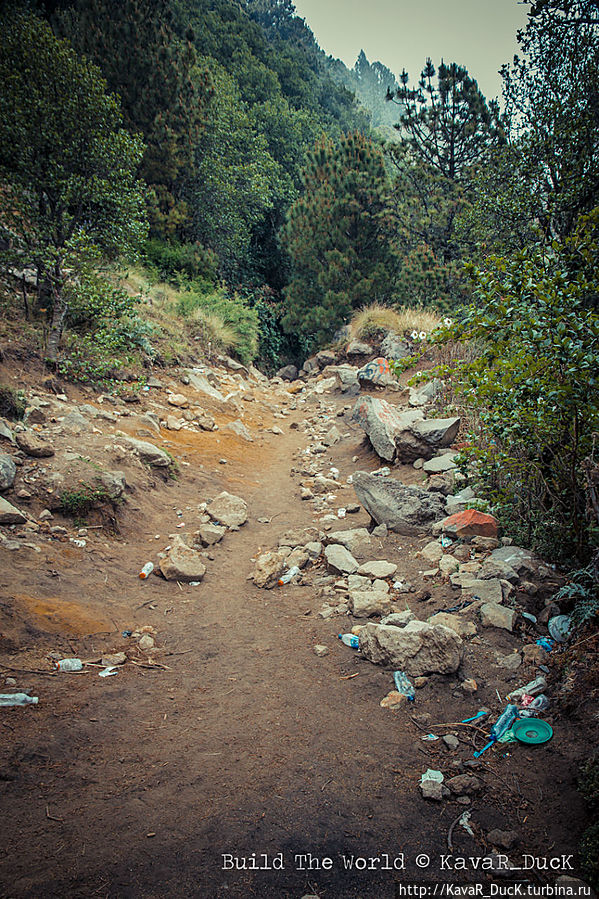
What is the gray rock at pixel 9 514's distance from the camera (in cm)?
361

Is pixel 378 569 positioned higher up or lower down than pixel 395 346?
lower down

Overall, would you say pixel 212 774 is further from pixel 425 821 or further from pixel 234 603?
pixel 234 603

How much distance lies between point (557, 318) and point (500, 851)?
2.40 meters

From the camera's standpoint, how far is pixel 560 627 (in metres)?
2.59

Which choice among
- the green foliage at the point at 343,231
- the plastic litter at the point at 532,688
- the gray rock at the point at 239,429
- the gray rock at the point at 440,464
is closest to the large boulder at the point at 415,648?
the plastic litter at the point at 532,688

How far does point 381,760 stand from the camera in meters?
2.03

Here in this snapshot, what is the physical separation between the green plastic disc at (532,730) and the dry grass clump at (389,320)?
10.1 meters

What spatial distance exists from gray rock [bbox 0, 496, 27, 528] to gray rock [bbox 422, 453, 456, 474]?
4616 millimetres

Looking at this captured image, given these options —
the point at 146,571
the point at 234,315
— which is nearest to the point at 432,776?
the point at 146,571

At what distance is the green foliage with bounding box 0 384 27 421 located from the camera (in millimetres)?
4812

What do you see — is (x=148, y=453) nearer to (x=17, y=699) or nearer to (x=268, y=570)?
Result: (x=268, y=570)

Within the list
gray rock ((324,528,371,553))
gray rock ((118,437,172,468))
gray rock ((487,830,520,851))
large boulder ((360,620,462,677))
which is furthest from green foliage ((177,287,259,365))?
gray rock ((487,830,520,851))

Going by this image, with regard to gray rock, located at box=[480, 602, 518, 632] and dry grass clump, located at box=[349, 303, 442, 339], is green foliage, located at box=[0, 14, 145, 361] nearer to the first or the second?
gray rock, located at box=[480, 602, 518, 632]

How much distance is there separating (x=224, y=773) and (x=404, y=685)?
111 cm
